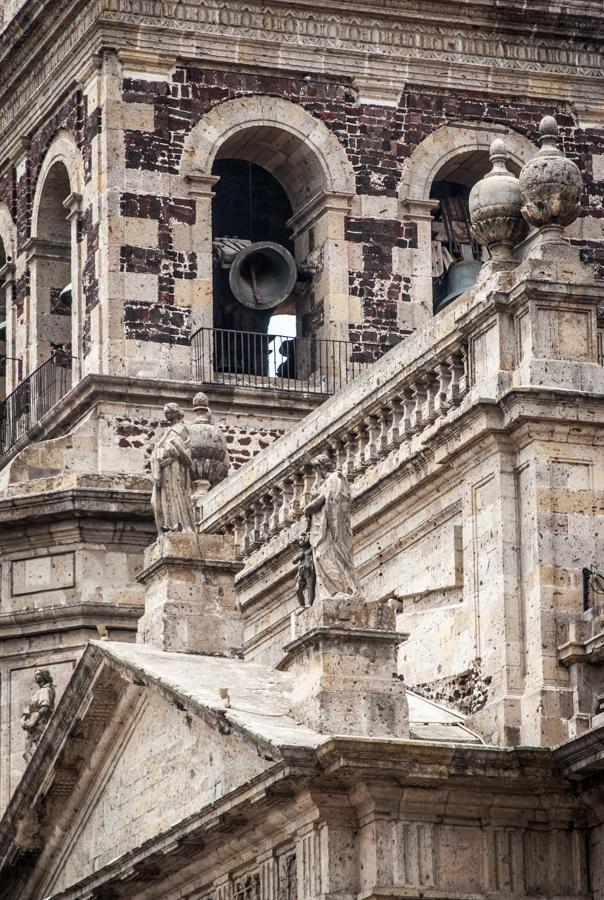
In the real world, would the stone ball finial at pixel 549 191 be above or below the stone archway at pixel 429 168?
below

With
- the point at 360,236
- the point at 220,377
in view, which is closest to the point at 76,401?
the point at 220,377

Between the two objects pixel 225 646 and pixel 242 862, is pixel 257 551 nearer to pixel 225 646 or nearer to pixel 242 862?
pixel 225 646

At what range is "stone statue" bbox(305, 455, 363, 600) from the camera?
1196 inches

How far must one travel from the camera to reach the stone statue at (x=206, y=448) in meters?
38.8

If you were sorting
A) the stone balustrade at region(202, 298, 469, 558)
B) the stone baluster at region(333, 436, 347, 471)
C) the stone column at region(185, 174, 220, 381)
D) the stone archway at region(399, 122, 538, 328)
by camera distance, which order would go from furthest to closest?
the stone archway at region(399, 122, 538, 328) → the stone column at region(185, 174, 220, 381) → the stone baluster at region(333, 436, 347, 471) → the stone balustrade at region(202, 298, 469, 558)

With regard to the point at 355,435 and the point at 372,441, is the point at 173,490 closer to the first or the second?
the point at 355,435

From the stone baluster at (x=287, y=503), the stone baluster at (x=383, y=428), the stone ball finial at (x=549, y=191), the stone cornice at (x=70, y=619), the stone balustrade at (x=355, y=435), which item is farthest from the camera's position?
the stone cornice at (x=70, y=619)

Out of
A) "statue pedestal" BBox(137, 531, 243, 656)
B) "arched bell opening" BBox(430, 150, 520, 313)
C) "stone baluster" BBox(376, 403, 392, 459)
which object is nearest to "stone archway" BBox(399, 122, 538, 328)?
"arched bell opening" BBox(430, 150, 520, 313)

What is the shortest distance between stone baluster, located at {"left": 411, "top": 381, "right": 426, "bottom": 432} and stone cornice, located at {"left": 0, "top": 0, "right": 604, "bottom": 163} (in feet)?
40.9

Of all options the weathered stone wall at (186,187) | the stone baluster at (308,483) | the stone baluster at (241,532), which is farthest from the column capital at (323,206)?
the stone baluster at (308,483)

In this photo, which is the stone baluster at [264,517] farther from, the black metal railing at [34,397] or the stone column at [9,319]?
the stone column at [9,319]

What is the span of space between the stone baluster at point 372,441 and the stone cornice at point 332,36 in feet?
38.0

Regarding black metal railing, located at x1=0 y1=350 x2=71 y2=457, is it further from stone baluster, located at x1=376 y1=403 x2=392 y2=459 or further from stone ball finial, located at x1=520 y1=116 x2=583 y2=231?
stone ball finial, located at x1=520 y1=116 x2=583 y2=231

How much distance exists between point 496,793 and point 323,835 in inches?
65.1
